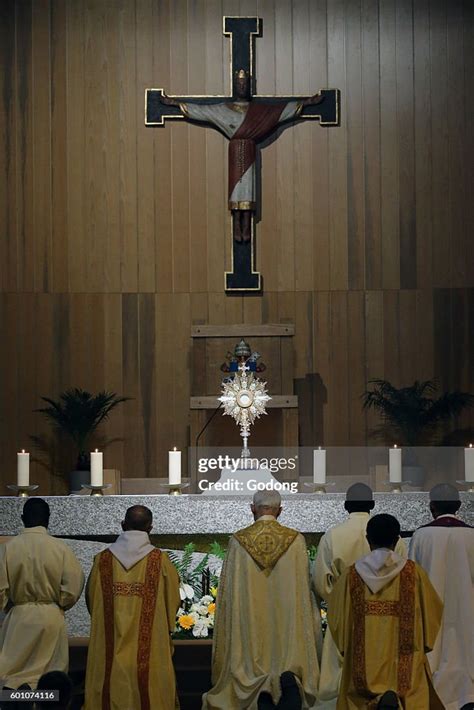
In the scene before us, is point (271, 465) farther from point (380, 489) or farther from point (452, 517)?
point (380, 489)

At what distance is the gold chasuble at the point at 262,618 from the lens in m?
6.47

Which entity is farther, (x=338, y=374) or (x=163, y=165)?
(x=163, y=165)

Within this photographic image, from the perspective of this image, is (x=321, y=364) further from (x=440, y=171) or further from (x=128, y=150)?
(x=128, y=150)

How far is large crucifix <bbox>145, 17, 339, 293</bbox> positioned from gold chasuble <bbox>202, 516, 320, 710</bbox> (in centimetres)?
503

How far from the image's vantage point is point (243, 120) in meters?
11.3

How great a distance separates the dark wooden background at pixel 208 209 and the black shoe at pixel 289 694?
502 centimetres

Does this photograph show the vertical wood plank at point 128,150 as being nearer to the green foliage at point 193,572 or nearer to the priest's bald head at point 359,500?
the green foliage at point 193,572

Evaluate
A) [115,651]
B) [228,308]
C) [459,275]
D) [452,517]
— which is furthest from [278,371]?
[115,651]

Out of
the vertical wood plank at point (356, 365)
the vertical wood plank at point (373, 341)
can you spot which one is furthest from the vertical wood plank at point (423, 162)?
the vertical wood plank at point (356, 365)

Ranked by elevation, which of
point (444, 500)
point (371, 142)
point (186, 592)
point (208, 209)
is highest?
point (371, 142)

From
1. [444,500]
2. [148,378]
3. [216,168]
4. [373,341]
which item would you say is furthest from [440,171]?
[444,500]

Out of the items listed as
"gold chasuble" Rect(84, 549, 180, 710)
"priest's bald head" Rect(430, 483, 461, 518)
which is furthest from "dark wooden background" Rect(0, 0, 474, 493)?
"gold chasuble" Rect(84, 549, 180, 710)

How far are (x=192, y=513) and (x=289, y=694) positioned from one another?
1445 millimetres

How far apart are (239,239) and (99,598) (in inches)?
221
